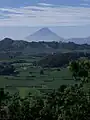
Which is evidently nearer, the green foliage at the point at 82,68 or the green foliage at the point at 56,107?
the green foliage at the point at 56,107

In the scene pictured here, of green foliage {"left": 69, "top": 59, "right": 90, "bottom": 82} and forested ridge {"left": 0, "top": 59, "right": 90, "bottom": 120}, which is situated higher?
green foliage {"left": 69, "top": 59, "right": 90, "bottom": 82}

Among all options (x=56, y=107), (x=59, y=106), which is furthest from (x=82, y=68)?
(x=56, y=107)

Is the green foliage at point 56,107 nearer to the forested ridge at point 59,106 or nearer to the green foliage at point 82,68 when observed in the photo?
the forested ridge at point 59,106

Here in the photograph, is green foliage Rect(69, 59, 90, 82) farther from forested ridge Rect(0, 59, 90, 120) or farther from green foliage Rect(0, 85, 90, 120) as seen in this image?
green foliage Rect(0, 85, 90, 120)

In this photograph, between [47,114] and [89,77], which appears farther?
[89,77]

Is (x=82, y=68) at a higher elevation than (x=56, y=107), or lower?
higher

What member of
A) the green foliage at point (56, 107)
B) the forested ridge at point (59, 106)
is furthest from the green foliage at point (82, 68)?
the green foliage at point (56, 107)

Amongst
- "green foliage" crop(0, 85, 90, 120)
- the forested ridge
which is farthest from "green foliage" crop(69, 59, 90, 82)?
"green foliage" crop(0, 85, 90, 120)

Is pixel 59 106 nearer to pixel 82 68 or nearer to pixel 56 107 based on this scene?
pixel 56 107

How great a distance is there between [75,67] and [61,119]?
556cm

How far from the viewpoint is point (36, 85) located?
63250mm

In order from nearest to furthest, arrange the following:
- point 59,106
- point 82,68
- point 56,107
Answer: point 56,107, point 59,106, point 82,68

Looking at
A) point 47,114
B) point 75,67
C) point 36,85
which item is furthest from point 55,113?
point 36,85

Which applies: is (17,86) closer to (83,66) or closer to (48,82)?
(48,82)
